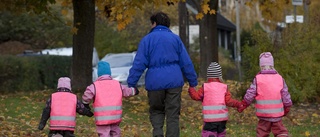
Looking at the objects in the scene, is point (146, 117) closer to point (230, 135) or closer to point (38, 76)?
point (230, 135)

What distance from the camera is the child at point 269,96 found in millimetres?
11172

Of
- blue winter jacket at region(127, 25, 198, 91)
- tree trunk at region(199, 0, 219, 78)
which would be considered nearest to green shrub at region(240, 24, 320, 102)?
tree trunk at region(199, 0, 219, 78)

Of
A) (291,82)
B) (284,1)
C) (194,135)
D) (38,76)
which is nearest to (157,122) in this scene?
(194,135)

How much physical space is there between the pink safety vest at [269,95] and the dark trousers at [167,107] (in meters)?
1.07

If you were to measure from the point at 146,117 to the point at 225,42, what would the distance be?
49.4 meters

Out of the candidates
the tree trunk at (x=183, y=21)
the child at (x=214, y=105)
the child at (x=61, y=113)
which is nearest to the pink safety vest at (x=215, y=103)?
the child at (x=214, y=105)

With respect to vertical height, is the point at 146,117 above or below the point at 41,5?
below

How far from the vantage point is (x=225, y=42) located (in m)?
66.1

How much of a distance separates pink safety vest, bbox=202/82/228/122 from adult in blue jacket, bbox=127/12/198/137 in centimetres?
33

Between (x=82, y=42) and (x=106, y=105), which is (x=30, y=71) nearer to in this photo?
(x=82, y=42)

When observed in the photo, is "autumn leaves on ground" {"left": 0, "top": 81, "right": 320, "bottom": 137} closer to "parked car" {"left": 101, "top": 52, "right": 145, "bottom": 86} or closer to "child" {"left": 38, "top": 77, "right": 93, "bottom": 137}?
"child" {"left": 38, "top": 77, "right": 93, "bottom": 137}

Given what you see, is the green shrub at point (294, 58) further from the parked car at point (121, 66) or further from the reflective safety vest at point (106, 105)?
the parked car at point (121, 66)

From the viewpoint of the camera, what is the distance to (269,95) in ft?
36.6

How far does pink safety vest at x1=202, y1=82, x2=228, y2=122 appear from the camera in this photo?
1117cm
